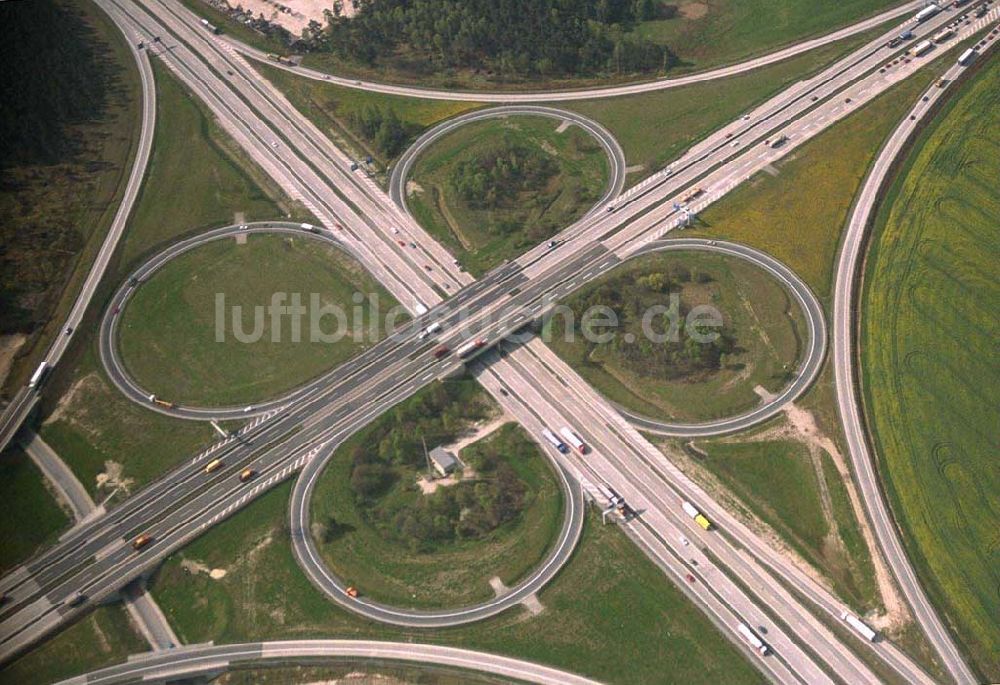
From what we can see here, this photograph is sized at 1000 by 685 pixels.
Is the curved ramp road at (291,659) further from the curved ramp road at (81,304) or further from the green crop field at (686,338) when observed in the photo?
the curved ramp road at (81,304)

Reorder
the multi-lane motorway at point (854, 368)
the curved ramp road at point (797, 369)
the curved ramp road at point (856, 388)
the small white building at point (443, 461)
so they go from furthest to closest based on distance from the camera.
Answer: the curved ramp road at point (797, 369)
the small white building at point (443, 461)
the multi-lane motorway at point (854, 368)
the curved ramp road at point (856, 388)

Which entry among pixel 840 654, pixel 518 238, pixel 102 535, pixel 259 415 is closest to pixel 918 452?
pixel 840 654

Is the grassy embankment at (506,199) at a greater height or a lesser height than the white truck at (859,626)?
greater

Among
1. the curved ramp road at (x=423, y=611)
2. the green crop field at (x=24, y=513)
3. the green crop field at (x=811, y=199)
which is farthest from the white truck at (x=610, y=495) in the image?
the green crop field at (x=24, y=513)

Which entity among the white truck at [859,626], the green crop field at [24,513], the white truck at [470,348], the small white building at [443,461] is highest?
the green crop field at [24,513]

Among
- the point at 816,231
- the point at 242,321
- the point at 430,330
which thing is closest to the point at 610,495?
the point at 430,330

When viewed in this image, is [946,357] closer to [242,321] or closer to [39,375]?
[242,321]

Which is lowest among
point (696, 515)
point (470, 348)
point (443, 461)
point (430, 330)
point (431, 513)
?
point (696, 515)

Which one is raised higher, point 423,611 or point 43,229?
point 43,229
